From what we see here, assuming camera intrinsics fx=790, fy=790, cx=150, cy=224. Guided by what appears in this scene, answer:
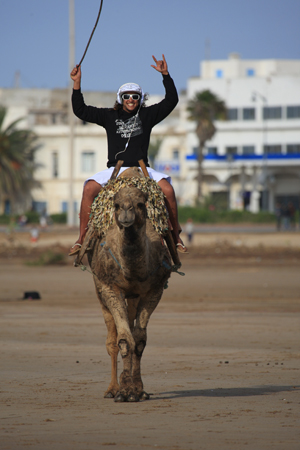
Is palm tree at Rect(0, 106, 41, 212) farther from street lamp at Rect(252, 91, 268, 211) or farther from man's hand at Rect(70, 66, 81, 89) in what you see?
man's hand at Rect(70, 66, 81, 89)

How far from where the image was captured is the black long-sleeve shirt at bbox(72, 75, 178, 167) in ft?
31.0

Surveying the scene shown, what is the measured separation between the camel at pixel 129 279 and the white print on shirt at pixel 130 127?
50.1 inches

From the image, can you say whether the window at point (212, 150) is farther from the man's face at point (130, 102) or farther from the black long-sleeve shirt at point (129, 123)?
the man's face at point (130, 102)

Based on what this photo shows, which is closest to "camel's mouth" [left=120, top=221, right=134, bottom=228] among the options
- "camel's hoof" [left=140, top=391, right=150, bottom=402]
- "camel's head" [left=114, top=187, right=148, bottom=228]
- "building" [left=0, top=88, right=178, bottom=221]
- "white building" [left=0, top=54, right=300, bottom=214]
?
"camel's head" [left=114, top=187, right=148, bottom=228]

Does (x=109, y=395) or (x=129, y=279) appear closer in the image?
(x=129, y=279)

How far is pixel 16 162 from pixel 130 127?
6452 centimetres

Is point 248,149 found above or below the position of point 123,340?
above

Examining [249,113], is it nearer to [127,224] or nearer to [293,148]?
[293,148]

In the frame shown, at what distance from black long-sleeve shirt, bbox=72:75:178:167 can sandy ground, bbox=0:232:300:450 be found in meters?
2.82

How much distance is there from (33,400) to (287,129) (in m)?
68.8

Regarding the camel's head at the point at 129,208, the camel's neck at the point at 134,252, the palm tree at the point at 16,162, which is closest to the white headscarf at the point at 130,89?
the camel's head at the point at 129,208

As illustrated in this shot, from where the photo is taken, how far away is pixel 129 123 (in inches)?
374

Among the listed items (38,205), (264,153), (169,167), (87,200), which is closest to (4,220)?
(38,205)

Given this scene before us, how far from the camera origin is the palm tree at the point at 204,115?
7131 cm
